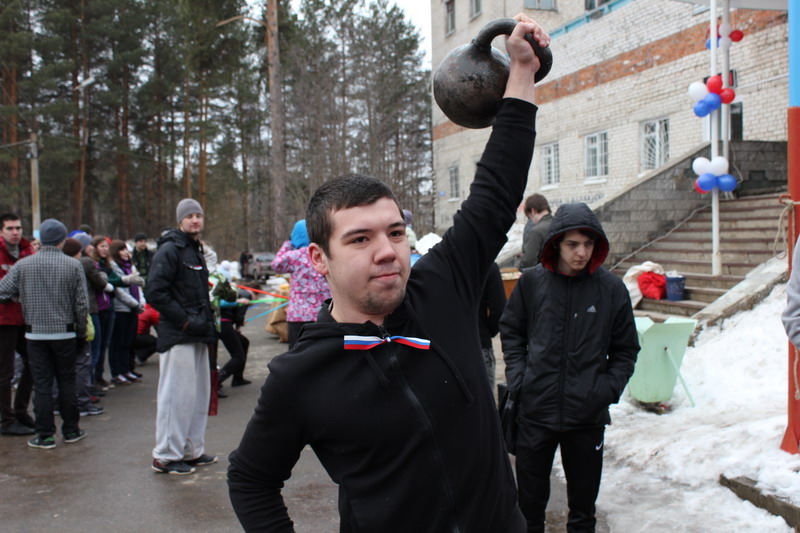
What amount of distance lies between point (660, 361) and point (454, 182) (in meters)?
23.9

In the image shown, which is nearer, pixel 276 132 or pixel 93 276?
pixel 93 276

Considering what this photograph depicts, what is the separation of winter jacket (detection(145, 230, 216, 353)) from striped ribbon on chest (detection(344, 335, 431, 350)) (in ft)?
13.2

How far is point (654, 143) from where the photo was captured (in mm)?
18938

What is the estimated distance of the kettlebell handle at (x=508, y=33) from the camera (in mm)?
2004

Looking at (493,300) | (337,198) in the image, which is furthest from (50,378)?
(337,198)

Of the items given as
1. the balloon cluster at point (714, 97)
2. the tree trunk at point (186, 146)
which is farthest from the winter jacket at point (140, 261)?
the tree trunk at point (186, 146)

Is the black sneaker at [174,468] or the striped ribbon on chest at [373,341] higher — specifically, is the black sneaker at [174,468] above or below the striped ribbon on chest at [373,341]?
below

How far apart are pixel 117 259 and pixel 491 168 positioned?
890 cm

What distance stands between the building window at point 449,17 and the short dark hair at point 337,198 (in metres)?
29.0

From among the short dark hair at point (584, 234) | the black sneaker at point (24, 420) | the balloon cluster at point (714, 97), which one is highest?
the balloon cluster at point (714, 97)

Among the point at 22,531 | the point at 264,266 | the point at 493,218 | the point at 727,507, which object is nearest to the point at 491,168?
the point at 493,218

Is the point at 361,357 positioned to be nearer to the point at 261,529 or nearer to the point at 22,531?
the point at 261,529

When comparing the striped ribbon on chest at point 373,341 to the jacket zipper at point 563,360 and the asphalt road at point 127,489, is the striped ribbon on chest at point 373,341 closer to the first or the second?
the jacket zipper at point 563,360

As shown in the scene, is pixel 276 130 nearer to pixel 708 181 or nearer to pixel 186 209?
pixel 708 181
